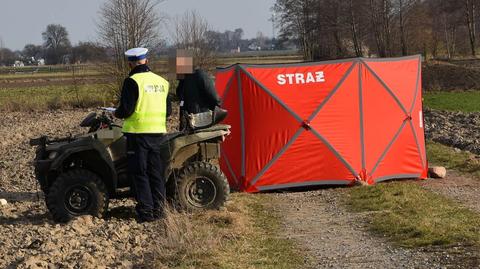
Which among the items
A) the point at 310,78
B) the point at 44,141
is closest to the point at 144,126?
the point at 44,141

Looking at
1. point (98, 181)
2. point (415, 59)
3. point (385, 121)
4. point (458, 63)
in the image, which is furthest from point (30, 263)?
point (458, 63)

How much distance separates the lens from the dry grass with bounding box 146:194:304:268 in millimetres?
6398

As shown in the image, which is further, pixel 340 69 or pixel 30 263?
pixel 340 69

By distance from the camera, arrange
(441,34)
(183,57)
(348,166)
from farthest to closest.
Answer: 1. (441,34)
2. (348,166)
3. (183,57)

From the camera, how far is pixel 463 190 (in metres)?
10.9

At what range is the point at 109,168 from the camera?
853 centimetres

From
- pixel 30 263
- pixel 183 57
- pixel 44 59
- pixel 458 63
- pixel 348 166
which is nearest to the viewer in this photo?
pixel 30 263

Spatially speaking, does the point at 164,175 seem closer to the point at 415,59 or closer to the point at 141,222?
the point at 141,222

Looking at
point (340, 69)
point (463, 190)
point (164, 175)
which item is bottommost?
point (463, 190)

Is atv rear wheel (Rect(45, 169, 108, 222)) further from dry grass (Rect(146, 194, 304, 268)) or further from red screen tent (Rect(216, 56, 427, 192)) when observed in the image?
red screen tent (Rect(216, 56, 427, 192))

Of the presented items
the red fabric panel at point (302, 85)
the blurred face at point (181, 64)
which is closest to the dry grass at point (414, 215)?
the red fabric panel at point (302, 85)

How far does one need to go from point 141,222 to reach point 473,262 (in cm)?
385

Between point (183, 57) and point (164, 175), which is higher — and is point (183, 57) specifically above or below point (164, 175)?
above

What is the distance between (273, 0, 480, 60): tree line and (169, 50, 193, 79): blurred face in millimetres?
47361
